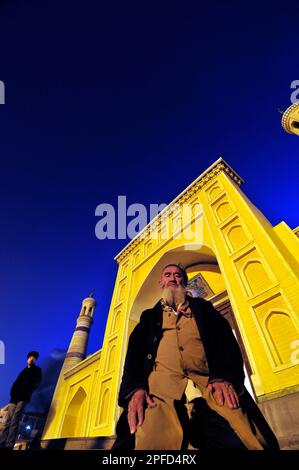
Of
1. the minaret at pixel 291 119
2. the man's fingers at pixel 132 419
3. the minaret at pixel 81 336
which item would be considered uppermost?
the minaret at pixel 291 119

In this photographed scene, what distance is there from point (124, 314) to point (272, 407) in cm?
627

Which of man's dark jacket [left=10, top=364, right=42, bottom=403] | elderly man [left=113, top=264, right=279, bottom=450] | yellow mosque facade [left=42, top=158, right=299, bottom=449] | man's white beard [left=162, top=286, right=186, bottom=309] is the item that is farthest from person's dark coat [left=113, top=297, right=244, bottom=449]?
man's dark jacket [left=10, top=364, right=42, bottom=403]

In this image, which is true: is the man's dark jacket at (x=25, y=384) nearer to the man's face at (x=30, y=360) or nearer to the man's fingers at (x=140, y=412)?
the man's face at (x=30, y=360)

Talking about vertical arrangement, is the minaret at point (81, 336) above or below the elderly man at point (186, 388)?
above

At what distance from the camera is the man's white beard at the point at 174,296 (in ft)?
9.52

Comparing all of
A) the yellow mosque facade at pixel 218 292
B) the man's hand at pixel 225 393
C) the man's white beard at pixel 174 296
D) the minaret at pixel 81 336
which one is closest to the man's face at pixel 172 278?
the man's white beard at pixel 174 296

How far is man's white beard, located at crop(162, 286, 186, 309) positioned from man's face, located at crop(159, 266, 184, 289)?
0.04 meters

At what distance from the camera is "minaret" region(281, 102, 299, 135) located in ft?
47.5

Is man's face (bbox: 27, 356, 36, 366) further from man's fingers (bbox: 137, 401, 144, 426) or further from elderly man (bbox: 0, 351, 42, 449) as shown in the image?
man's fingers (bbox: 137, 401, 144, 426)

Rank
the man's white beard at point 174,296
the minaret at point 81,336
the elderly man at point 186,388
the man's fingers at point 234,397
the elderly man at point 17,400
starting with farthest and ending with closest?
1. the minaret at point 81,336
2. the elderly man at point 17,400
3. the man's white beard at point 174,296
4. the man's fingers at point 234,397
5. the elderly man at point 186,388

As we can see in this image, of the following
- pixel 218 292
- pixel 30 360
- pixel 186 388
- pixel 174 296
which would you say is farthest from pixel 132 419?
pixel 218 292

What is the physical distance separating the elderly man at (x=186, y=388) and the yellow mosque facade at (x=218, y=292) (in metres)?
2.15

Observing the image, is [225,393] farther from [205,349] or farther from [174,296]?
[174,296]

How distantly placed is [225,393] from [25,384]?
3.51 m
